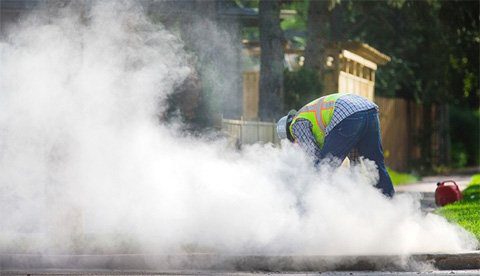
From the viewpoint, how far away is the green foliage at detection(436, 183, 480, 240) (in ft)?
35.8

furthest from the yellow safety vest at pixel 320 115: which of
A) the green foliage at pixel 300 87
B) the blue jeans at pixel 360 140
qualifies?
the green foliage at pixel 300 87

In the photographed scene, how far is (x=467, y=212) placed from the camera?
12953 millimetres

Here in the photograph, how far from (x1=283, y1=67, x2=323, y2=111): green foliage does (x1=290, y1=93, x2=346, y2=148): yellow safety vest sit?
11.1m

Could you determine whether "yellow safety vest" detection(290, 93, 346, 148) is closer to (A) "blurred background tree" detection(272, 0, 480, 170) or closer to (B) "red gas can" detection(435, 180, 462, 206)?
(B) "red gas can" detection(435, 180, 462, 206)

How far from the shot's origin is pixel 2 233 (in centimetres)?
948

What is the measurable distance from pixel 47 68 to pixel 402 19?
66.5 ft

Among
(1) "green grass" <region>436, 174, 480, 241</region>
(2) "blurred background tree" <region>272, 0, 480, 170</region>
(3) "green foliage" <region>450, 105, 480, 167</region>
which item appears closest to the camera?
(1) "green grass" <region>436, 174, 480, 241</region>

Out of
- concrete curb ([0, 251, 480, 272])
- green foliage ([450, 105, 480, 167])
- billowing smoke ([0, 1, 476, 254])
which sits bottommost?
green foliage ([450, 105, 480, 167])

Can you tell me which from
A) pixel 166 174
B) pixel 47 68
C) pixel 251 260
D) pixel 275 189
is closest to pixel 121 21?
pixel 47 68

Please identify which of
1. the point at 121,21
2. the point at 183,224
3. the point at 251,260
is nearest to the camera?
the point at 251,260

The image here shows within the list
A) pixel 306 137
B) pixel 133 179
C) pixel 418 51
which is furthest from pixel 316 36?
pixel 306 137

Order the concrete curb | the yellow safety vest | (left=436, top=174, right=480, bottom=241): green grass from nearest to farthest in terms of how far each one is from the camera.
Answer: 1. the concrete curb
2. the yellow safety vest
3. (left=436, top=174, right=480, bottom=241): green grass

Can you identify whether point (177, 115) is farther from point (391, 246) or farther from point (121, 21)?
point (391, 246)

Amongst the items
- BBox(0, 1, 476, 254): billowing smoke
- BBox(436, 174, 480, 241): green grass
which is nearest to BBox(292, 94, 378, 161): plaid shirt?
BBox(0, 1, 476, 254): billowing smoke
